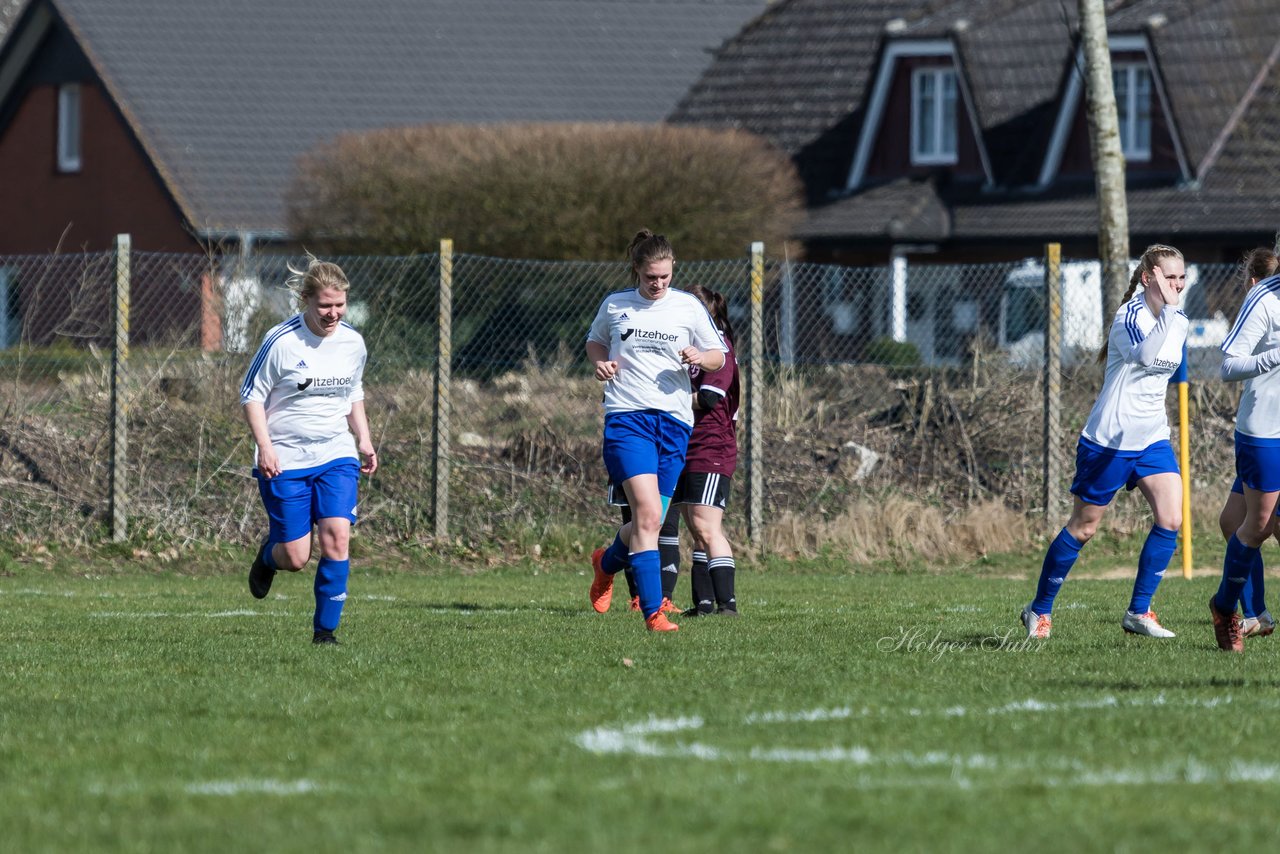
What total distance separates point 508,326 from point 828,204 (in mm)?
14393

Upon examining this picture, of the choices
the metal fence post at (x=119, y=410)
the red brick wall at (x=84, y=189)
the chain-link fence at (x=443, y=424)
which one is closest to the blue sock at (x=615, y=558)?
the chain-link fence at (x=443, y=424)

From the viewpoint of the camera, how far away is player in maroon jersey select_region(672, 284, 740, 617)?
35.4ft

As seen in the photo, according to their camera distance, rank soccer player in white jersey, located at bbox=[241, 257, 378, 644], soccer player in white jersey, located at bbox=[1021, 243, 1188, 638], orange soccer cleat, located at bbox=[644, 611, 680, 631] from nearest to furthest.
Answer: soccer player in white jersey, located at bbox=[1021, 243, 1188, 638], soccer player in white jersey, located at bbox=[241, 257, 378, 644], orange soccer cleat, located at bbox=[644, 611, 680, 631]

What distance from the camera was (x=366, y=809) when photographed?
5.30 metres

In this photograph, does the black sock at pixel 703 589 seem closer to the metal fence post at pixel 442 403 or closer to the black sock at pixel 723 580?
the black sock at pixel 723 580

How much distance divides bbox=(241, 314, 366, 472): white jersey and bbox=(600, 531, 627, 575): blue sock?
176 cm

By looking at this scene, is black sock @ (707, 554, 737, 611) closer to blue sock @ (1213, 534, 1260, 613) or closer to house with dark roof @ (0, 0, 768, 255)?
blue sock @ (1213, 534, 1260, 613)

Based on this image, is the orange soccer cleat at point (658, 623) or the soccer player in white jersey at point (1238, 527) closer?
the soccer player in white jersey at point (1238, 527)

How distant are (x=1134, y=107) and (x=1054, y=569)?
23.2 metres

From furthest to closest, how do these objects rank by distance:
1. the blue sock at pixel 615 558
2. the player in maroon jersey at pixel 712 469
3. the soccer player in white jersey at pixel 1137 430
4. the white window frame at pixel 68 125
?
the white window frame at pixel 68 125 → the player in maroon jersey at pixel 712 469 → the blue sock at pixel 615 558 → the soccer player in white jersey at pixel 1137 430

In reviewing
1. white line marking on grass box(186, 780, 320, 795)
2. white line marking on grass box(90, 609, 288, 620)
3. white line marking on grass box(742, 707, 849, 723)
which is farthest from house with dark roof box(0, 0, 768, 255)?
white line marking on grass box(186, 780, 320, 795)

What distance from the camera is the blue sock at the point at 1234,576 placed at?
353 inches

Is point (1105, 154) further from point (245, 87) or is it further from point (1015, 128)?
point (245, 87)

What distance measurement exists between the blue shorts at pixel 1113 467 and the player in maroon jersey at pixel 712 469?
2186 mm
